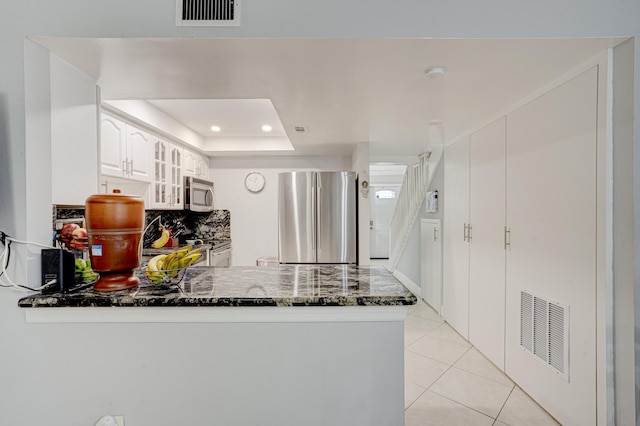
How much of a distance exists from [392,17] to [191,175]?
3376 mm

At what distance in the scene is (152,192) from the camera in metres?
3.00

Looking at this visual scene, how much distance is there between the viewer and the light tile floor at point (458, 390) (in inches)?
74.8

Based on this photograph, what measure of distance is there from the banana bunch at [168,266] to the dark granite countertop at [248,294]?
0.05m

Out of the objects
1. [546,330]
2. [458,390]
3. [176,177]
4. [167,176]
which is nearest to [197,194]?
[176,177]

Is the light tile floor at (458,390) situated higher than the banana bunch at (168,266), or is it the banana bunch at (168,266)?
the banana bunch at (168,266)

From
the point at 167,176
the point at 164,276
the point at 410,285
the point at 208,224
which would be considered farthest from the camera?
the point at 410,285

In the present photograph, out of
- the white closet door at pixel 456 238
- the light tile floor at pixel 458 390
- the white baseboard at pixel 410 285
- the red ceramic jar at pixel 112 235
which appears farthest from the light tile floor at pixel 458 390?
the red ceramic jar at pixel 112 235

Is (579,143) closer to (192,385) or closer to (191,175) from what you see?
(192,385)

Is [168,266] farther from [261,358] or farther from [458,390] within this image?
[458,390]

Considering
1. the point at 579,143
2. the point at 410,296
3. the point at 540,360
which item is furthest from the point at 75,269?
the point at 540,360

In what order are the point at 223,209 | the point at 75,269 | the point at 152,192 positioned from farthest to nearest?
the point at 223,209 → the point at 152,192 → the point at 75,269

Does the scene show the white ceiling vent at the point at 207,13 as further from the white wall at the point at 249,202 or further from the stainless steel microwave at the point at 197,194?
the white wall at the point at 249,202

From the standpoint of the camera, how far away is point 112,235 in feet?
3.75

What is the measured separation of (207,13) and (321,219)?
2.48 meters
